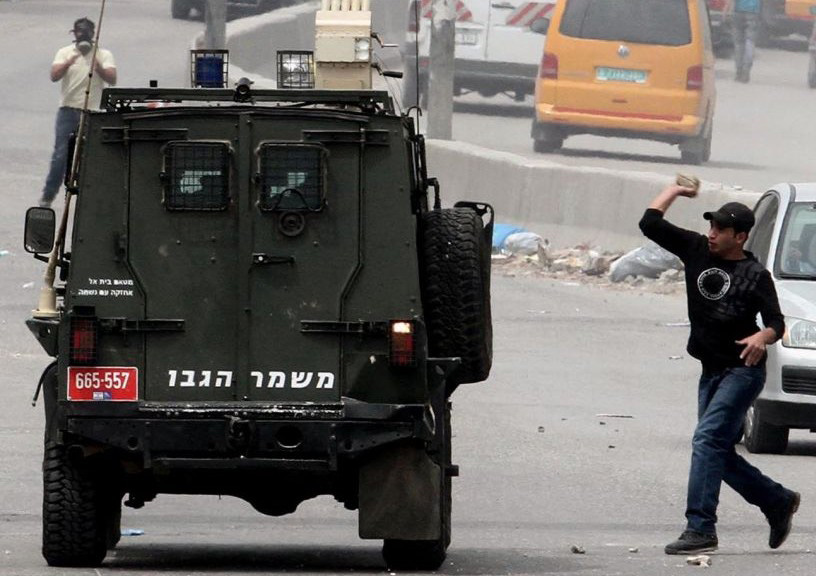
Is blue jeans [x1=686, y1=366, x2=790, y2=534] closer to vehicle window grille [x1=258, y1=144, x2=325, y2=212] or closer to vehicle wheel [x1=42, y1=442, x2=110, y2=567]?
vehicle window grille [x1=258, y1=144, x2=325, y2=212]

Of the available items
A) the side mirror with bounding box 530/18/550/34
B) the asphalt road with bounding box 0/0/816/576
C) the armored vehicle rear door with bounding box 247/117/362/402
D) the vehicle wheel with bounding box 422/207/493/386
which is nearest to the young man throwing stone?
the asphalt road with bounding box 0/0/816/576

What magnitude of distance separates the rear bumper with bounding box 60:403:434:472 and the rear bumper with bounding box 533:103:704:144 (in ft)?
63.8

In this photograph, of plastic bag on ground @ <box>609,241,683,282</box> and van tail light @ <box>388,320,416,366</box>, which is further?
plastic bag on ground @ <box>609,241,683,282</box>

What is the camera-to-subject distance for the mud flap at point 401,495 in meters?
8.65

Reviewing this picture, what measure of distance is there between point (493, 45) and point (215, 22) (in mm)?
4769

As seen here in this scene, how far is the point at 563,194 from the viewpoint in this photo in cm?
2262

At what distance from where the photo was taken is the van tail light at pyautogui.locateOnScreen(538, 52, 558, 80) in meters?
27.4

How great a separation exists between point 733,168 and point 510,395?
15247mm

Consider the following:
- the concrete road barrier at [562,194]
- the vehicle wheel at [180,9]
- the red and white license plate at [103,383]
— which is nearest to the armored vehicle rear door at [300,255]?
the red and white license plate at [103,383]

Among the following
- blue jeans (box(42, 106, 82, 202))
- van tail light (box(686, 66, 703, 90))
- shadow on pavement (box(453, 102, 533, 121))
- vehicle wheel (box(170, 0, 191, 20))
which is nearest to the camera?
blue jeans (box(42, 106, 82, 202))

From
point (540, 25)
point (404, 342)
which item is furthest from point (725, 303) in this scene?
point (540, 25)

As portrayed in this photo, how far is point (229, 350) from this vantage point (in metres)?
8.59

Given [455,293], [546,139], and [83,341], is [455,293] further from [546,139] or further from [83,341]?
[546,139]

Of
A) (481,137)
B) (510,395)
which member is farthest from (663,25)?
(510,395)
